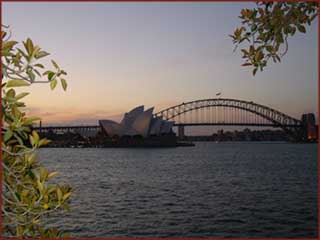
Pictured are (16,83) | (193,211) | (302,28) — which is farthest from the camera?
(193,211)

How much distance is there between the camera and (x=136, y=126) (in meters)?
82.4

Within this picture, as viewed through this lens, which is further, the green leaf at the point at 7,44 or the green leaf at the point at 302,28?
the green leaf at the point at 302,28

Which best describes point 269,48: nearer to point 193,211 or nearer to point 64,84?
point 64,84

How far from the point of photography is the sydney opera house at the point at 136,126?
79469mm

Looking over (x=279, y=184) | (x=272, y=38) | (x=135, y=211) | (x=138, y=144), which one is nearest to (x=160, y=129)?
(x=138, y=144)

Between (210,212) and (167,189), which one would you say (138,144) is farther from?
(210,212)

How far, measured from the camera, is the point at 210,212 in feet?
45.4

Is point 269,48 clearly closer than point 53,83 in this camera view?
No

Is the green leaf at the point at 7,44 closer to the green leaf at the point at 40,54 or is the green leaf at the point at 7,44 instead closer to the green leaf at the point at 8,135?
the green leaf at the point at 40,54

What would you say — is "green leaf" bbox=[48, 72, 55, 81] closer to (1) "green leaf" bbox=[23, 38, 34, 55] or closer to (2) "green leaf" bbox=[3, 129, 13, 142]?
(1) "green leaf" bbox=[23, 38, 34, 55]

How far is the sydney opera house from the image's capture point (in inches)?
3129

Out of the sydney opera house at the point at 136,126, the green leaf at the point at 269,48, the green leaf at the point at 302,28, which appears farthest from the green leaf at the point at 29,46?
the sydney opera house at the point at 136,126

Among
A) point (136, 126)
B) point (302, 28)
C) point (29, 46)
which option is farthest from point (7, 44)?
point (136, 126)

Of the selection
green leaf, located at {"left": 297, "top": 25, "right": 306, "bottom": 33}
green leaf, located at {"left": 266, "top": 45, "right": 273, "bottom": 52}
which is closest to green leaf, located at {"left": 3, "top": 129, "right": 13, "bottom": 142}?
green leaf, located at {"left": 266, "top": 45, "right": 273, "bottom": 52}
